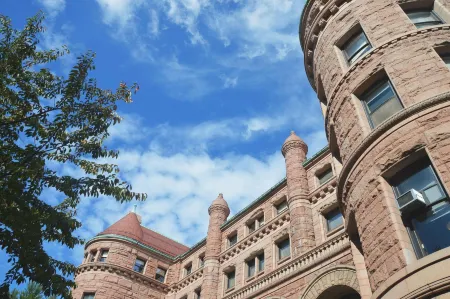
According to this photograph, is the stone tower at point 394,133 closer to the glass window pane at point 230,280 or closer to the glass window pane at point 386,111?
the glass window pane at point 386,111

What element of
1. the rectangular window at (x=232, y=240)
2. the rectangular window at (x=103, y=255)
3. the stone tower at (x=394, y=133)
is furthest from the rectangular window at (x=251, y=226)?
the stone tower at (x=394, y=133)

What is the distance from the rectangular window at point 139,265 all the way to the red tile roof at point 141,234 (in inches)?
74.5

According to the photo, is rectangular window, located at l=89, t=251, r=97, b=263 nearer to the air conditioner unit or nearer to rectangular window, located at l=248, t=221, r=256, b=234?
rectangular window, located at l=248, t=221, r=256, b=234

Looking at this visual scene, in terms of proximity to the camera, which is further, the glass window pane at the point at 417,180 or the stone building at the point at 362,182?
the glass window pane at the point at 417,180

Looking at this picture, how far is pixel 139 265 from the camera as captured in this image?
29.5m

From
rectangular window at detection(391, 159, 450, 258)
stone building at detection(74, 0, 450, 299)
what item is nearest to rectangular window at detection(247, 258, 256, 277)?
stone building at detection(74, 0, 450, 299)

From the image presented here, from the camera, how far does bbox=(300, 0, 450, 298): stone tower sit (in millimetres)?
7633

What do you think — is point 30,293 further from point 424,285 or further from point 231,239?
point 424,285

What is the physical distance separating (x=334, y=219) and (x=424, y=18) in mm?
9732

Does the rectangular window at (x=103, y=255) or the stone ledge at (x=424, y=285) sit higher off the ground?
the rectangular window at (x=103, y=255)

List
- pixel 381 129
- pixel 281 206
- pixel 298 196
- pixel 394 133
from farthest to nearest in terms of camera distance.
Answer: pixel 281 206 → pixel 298 196 → pixel 381 129 → pixel 394 133

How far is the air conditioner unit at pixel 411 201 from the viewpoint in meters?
7.96

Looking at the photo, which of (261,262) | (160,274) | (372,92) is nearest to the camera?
(372,92)

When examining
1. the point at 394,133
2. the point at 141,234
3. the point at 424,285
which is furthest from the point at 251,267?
the point at 424,285
